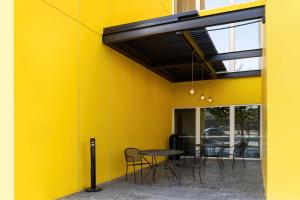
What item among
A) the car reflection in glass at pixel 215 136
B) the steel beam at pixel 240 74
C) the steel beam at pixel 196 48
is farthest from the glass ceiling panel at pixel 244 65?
the car reflection in glass at pixel 215 136

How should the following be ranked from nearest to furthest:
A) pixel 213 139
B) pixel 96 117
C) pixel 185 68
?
pixel 96 117 < pixel 185 68 < pixel 213 139

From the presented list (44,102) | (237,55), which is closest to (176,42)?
(237,55)

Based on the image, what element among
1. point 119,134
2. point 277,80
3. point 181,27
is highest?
point 181,27

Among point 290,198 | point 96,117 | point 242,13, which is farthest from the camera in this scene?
point 96,117

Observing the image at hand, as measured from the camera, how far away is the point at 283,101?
159 inches

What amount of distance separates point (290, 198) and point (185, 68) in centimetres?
592

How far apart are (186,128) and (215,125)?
3.84 feet

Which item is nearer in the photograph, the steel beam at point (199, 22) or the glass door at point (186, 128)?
the steel beam at point (199, 22)

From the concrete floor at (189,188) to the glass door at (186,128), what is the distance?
3669 mm

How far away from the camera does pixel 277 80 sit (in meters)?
4.09

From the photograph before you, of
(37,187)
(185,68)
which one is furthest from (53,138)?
(185,68)

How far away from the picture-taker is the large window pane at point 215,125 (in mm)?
10422

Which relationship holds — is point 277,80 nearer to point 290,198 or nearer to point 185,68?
point 290,198

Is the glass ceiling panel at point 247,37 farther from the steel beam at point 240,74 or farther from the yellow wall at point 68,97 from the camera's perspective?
the yellow wall at point 68,97
